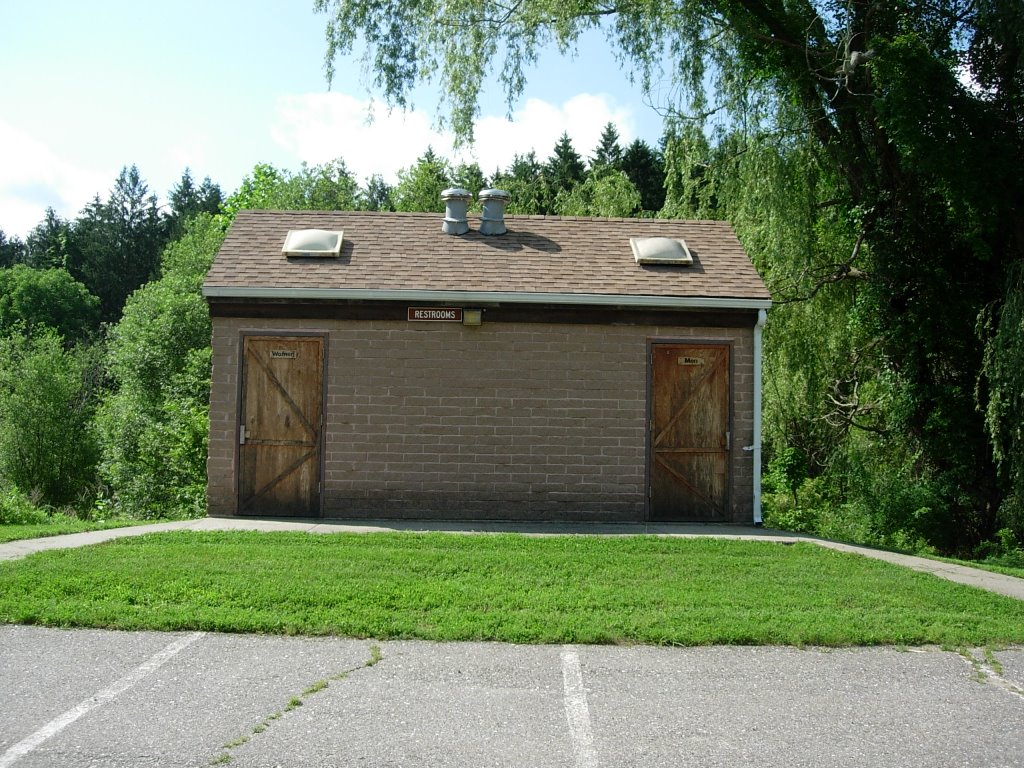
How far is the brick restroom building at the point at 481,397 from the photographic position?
12508 mm

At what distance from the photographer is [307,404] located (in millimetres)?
12562

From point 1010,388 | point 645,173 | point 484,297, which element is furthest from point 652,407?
point 645,173

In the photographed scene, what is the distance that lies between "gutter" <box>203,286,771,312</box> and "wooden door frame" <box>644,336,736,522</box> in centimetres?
45

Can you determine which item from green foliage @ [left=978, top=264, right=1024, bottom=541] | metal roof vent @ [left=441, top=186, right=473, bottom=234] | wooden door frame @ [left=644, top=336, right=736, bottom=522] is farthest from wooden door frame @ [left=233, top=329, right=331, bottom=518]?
green foliage @ [left=978, top=264, right=1024, bottom=541]

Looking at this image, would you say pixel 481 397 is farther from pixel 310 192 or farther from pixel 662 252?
pixel 310 192

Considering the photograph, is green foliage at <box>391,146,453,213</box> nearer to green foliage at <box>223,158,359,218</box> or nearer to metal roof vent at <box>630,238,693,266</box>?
green foliage at <box>223,158,359,218</box>

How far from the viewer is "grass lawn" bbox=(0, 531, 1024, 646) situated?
22.1ft

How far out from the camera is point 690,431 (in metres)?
12.8

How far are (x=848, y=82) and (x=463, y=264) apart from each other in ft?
20.0

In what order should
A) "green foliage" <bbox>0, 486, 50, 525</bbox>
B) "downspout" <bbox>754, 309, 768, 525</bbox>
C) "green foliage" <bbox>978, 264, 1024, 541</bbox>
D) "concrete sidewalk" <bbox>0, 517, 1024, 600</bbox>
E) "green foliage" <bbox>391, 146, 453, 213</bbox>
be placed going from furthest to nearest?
1. "green foliage" <bbox>391, 146, 453, 213</bbox>
2. "green foliage" <bbox>0, 486, 50, 525</bbox>
3. "downspout" <bbox>754, 309, 768, 525</bbox>
4. "green foliage" <bbox>978, 264, 1024, 541</bbox>
5. "concrete sidewalk" <bbox>0, 517, 1024, 600</bbox>

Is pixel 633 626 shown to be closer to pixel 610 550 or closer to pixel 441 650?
pixel 441 650

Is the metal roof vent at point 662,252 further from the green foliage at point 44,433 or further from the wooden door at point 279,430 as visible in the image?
the green foliage at point 44,433

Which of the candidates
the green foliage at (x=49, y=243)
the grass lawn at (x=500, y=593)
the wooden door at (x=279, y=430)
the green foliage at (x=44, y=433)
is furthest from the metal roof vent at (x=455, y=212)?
the green foliage at (x=49, y=243)

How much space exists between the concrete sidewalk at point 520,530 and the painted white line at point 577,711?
5.09 metres
